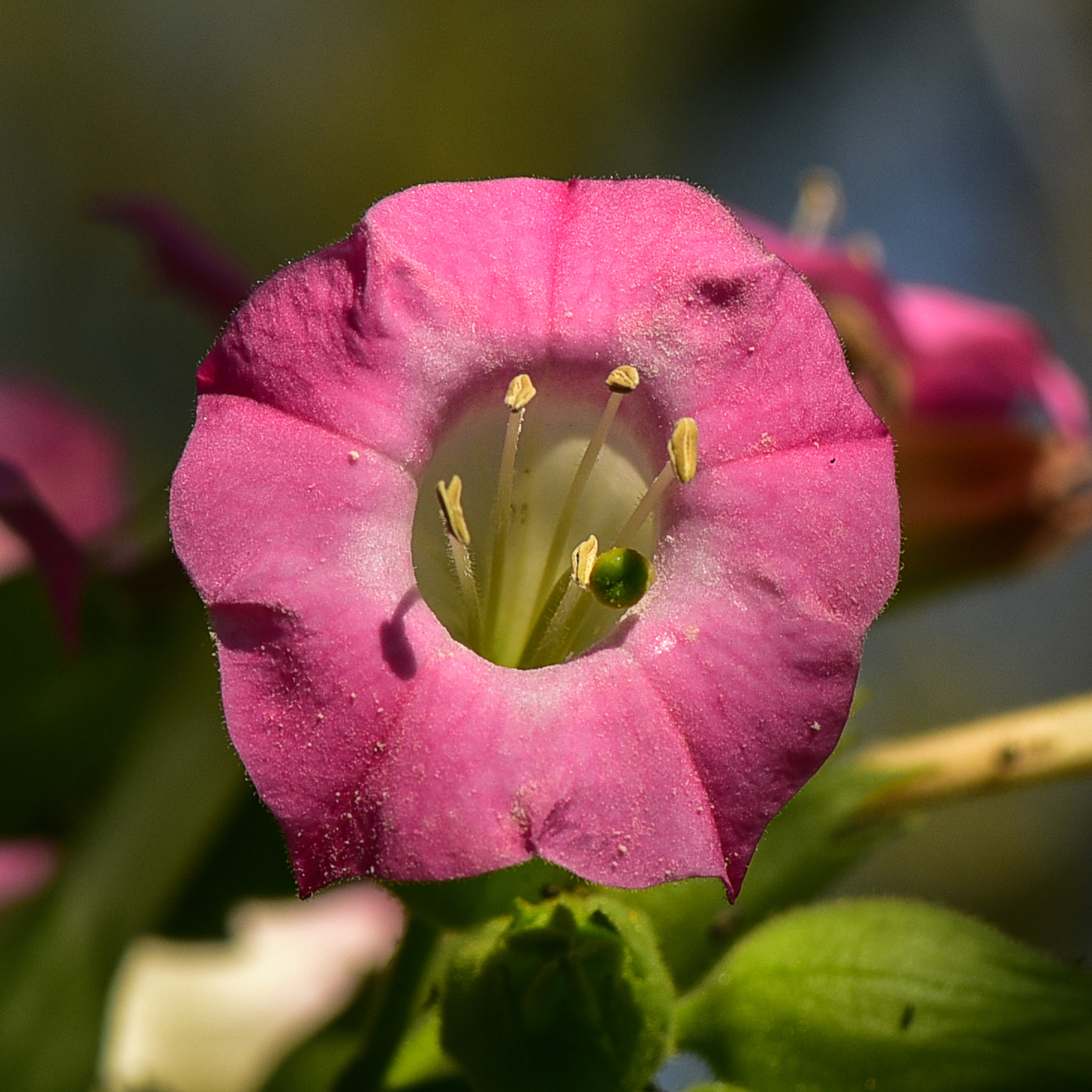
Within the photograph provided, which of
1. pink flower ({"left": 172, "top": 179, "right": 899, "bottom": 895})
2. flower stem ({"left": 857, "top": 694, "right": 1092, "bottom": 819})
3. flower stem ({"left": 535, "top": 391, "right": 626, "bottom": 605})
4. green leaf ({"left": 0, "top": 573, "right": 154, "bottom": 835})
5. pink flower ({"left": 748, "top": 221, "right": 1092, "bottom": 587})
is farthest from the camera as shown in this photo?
pink flower ({"left": 748, "top": 221, "right": 1092, "bottom": 587})

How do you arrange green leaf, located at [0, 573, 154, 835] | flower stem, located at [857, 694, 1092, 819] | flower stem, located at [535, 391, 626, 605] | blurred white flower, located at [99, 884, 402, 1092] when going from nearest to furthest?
flower stem, located at [535, 391, 626, 605], flower stem, located at [857, 694, 1092, 819], green leaf, located at [0, 573, 154, 835], blurred white flower, located at [99, 884, 402, 1092]

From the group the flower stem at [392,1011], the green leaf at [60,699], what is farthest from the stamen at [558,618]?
the green leaf at [60,699]

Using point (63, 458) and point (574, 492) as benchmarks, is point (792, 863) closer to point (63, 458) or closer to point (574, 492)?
point (574, 492)

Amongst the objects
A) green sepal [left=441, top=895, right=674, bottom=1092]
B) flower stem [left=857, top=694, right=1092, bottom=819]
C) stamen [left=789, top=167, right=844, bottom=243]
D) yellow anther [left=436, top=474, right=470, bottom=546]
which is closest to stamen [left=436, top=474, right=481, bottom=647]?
yellow anther [left=436, top=474, right=470, bottom=546]

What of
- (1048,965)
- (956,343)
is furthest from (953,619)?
(1048,965)

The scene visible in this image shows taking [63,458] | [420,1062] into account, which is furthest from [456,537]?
[63,458]

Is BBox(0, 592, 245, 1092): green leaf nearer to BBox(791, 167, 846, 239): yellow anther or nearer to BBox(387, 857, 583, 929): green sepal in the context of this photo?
BBox(387, 857, 583, 929): green sepal
